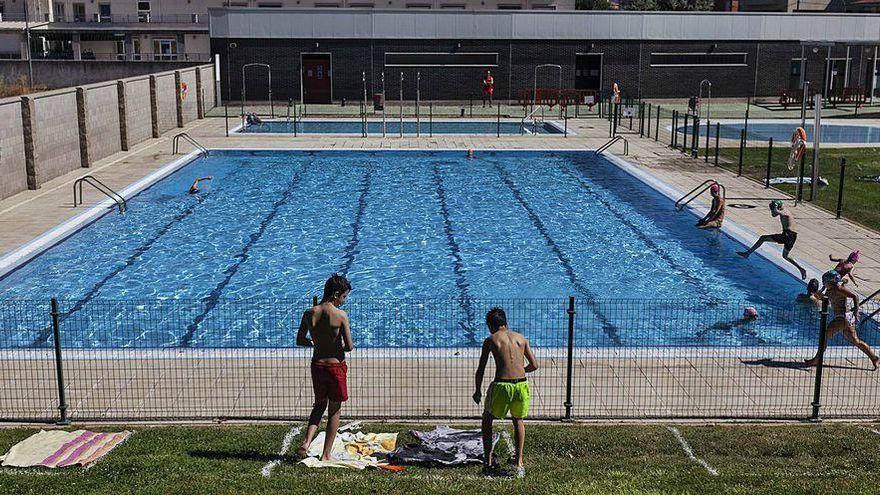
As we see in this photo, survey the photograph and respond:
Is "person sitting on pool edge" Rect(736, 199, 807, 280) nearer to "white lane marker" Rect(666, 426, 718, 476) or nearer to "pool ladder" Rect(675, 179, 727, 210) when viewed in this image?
"pool ladder" Rect(675, 179, 727, 210)

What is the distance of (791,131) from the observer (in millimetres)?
39438

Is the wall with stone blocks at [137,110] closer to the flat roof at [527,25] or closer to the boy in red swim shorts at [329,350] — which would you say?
the flat roof at [527,25]

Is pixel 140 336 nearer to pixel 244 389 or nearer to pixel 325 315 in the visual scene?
pixel 244 389

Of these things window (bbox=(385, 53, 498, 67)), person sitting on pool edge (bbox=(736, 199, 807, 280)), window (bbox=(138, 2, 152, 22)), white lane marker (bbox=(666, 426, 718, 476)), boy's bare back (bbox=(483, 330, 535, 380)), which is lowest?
white lane marker (bbox=(666, 426, 718, 476))

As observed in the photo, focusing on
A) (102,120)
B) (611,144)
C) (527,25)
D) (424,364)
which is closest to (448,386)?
(424,364)

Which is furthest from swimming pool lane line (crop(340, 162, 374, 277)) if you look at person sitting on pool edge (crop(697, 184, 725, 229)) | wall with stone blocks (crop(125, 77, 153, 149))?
wall with stone blocks (crop(125, 77, 153, 149))

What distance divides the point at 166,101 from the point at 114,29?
35.8 metres

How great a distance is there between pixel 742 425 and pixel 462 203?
1522 cm

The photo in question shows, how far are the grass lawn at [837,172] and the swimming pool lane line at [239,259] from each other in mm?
13137

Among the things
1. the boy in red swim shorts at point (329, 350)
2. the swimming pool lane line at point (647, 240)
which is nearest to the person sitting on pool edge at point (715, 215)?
the swimming pool lane line at point (647, 240)

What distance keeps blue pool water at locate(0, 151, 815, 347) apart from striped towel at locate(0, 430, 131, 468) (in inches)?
95.0

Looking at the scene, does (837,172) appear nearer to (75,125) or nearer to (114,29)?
(75,125)

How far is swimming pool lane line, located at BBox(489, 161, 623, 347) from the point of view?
14.4m

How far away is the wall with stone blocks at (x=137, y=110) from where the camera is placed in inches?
1261
